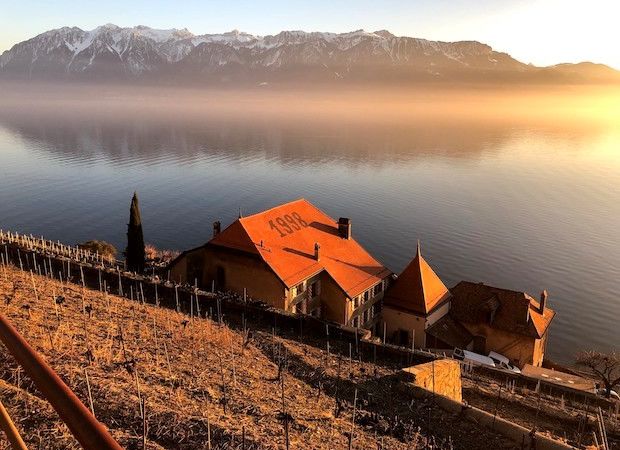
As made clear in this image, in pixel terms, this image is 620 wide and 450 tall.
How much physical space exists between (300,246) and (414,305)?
41.2 feet

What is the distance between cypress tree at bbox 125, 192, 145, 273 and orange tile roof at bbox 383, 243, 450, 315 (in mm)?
27208

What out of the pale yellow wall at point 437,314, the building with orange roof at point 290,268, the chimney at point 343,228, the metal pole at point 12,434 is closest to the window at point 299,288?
the building with orange roof at point 290,268

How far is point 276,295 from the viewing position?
40750 mm

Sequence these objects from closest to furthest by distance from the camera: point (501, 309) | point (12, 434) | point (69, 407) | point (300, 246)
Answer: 1. point (69, 407)
2. point (12, 434)
3. point (300, 246)
4. point (501, 309)

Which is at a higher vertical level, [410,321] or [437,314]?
[437,314]

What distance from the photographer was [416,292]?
46.9 meters

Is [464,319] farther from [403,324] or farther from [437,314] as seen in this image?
[403,324]

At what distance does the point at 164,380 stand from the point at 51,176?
5365 inches

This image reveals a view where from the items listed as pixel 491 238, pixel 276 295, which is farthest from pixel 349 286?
pixel 491 238

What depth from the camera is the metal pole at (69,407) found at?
252cm

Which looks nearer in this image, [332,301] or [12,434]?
[12,434]

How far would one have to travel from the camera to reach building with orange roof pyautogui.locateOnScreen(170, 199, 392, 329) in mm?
41625

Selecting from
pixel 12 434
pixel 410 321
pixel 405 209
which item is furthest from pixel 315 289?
pixel 405 209

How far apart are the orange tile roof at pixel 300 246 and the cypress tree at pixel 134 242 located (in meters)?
12.5
